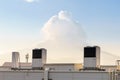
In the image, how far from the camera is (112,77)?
48.2 meters

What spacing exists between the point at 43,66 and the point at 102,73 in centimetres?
1183

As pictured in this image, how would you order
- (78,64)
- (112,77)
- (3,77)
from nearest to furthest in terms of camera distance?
(112,77) < (3,77) < (78,64)

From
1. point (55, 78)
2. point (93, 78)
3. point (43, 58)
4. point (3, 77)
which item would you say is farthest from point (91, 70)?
point (3, 77)

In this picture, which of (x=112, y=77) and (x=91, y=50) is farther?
(x=91, y=50)

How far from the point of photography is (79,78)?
50812mm

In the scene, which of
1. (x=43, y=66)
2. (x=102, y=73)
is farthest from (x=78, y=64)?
(x=102, y=73)

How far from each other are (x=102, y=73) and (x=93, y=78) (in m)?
1.66

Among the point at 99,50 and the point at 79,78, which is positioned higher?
the point at 99,50

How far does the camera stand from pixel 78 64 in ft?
194

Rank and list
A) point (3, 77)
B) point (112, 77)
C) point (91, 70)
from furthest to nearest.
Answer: point (3, 77) → point (91, 70) → point (112, 77)

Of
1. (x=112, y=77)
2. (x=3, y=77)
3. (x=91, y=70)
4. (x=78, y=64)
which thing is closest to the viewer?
(x=112, y=77)

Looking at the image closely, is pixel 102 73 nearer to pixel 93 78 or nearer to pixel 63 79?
pixel 93 78

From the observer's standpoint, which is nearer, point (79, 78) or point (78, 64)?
point (79, 78)

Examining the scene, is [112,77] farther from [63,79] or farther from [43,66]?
[43,66]
